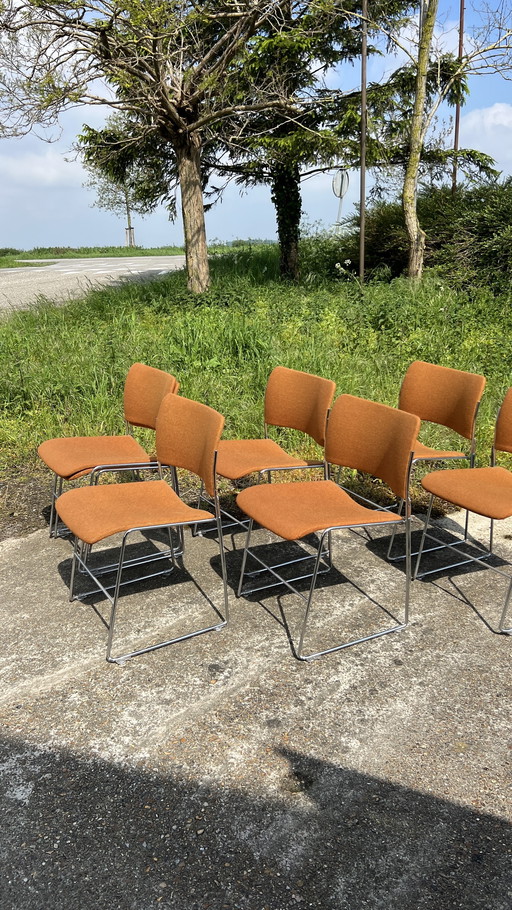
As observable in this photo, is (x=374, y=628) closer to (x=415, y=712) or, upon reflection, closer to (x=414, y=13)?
(x=415, y=712)

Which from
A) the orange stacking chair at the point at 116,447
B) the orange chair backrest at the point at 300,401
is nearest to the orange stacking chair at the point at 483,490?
the orange chair backrest at the point at 300,401

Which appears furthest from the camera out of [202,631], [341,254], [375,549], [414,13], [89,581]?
[341,254]

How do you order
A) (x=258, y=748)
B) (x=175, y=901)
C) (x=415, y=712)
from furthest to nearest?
(x=415, y=712) < (x=258, y=748) < (x=175, y=901)

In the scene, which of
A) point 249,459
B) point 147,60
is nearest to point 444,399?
point 249,459

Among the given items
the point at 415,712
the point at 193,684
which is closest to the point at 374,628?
the point at 415,712

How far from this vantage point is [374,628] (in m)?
2.96

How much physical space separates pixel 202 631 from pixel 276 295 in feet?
25.0

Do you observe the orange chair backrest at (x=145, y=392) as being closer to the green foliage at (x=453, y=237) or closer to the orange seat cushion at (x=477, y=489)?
the orange seat cushion at (x=477, y=489)

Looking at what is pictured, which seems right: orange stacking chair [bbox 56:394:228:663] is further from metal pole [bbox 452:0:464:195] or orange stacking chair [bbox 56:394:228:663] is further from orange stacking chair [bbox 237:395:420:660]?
metal pole [bbox 452:0:464:195]

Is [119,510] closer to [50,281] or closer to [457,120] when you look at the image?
[457,120]

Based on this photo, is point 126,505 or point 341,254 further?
point 341,254

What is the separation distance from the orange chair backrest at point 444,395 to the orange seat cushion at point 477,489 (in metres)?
0.30

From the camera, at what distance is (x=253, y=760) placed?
2176 millimetres

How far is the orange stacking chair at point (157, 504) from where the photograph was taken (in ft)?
9.04
